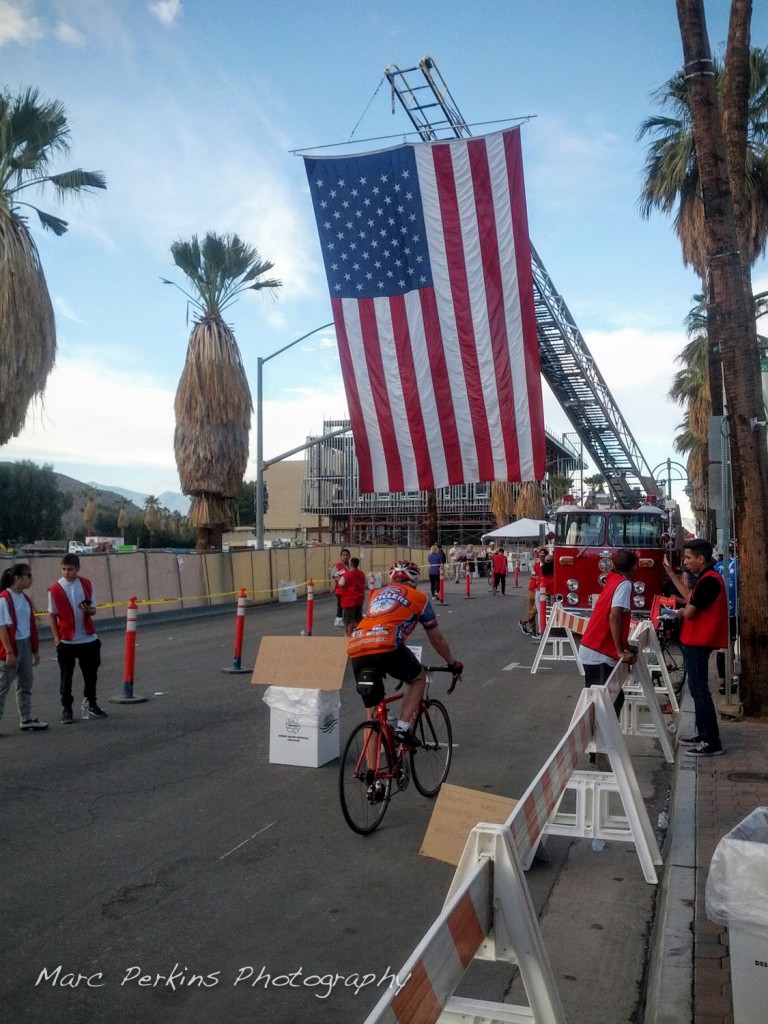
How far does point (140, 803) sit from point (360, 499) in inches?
2820

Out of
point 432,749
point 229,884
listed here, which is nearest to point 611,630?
point 432,749

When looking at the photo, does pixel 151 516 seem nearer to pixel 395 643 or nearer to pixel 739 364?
pixel 739 364

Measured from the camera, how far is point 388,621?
21.9 ft

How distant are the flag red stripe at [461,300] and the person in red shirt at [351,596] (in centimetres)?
594

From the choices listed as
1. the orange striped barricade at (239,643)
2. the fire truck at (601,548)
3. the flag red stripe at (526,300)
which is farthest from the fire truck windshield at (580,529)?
the flag red stripe at (526,300)

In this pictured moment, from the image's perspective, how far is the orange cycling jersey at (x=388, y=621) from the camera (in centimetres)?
662

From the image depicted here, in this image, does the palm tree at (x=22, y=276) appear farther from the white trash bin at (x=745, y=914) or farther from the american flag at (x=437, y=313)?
the white trash bin at (x=745, y=914)

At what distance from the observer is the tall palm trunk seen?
390 inches

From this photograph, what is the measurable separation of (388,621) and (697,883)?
8.57 ft

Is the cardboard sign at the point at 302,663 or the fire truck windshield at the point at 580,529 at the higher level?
the fire truck windshield at the point at 580,529

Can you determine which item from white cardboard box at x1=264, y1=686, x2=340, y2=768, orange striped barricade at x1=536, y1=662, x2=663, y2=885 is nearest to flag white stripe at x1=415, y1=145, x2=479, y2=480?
white cardboard box at x1=264, y1=686, x2=340, y2=768

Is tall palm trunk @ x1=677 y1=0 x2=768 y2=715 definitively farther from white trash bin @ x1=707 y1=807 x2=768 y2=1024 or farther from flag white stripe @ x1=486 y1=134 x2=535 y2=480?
white trash bin @ x1=707 y1=807 x2=768 y2=1024

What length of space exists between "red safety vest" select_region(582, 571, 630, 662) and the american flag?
307 cm

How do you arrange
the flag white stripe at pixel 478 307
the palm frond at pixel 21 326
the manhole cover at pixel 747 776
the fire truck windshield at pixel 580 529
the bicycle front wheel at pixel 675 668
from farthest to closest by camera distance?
the palm frond at pixel 21 326, the fire truck windshield at pixel 580 529, the bicycle front wheel at pixel 675 668, the flag white stripe at pixel 478 307, the manhole cover at pixel 747 776
